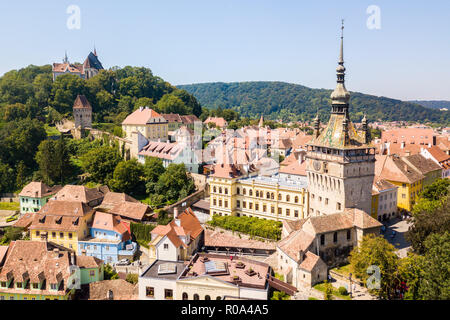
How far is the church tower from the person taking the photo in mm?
39969

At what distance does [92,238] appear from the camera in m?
49.8

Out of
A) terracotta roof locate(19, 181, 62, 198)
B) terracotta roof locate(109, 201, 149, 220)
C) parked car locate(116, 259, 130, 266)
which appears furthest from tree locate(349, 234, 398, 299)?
terracotta roof locate(19, 181, 62, 198)

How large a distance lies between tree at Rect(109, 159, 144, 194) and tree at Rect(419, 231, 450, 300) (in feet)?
146

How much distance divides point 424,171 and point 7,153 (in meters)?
74.4

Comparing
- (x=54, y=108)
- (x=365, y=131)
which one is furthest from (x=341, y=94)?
(x=54, y=108)

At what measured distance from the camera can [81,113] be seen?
287 feet

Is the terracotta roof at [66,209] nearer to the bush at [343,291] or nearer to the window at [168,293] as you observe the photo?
the window at [168,293]

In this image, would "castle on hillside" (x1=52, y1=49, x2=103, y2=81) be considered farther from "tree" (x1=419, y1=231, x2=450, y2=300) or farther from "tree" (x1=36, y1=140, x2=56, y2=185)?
"tree" (x1=419, y1=231, x2=450, y2=300)

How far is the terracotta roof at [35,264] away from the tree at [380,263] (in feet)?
89.0

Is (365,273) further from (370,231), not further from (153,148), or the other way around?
(153,148)

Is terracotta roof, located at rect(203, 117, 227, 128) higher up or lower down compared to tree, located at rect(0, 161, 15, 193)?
higher up

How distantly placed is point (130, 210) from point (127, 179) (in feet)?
33.1
